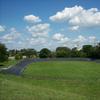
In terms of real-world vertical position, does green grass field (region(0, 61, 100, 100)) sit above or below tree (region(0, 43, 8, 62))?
below

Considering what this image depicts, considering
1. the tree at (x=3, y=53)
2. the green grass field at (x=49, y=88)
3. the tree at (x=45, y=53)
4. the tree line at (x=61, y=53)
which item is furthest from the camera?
the tree at (x=45, y=53)

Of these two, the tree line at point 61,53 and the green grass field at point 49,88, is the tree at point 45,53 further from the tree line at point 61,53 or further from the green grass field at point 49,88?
the green grass field at point 49,88

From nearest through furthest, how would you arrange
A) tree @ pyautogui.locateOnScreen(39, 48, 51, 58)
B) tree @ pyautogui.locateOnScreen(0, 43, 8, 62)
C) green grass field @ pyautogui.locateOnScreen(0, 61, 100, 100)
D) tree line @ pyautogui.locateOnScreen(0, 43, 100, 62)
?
green grass field @ pyautogui.locateOnScreen(0, 61, 100, 100)
tree @ pyautogui.locateOnScreen(0, 43, 8, 62)
tree line @ pyautogui.locateOnScreen(0, 43, 100, 62)
tree @ pyautogui.locateOnScreen(39, 48, 51, 58)

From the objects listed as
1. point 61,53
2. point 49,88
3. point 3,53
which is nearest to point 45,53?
point 61,53

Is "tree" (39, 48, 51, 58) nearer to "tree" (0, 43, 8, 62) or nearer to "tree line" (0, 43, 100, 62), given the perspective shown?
"tree line" (0, 43, 100, 62)

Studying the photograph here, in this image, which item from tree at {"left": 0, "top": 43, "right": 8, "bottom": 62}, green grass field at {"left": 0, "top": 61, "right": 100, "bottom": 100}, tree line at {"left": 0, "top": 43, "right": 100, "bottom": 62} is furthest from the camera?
tree line at {"left": 0, "top": 43, "right": 100, "bottom": 62}

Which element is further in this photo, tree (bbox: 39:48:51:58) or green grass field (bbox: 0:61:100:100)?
tree (bbox: 39:48:51:58)

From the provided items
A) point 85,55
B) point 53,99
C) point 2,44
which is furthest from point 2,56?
point 53,99

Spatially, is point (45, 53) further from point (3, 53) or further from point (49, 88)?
point (49, 88)

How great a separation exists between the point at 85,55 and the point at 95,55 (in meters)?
9.85

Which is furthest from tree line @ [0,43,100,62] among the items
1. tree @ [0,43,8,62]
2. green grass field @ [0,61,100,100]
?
green grass field @ [0,61,100,100]

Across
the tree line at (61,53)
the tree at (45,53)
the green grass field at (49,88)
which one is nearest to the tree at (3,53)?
the tree line at (61,53)

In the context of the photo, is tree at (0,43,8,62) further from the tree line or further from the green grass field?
the green grass field

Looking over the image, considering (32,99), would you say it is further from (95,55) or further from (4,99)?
(95,55)
